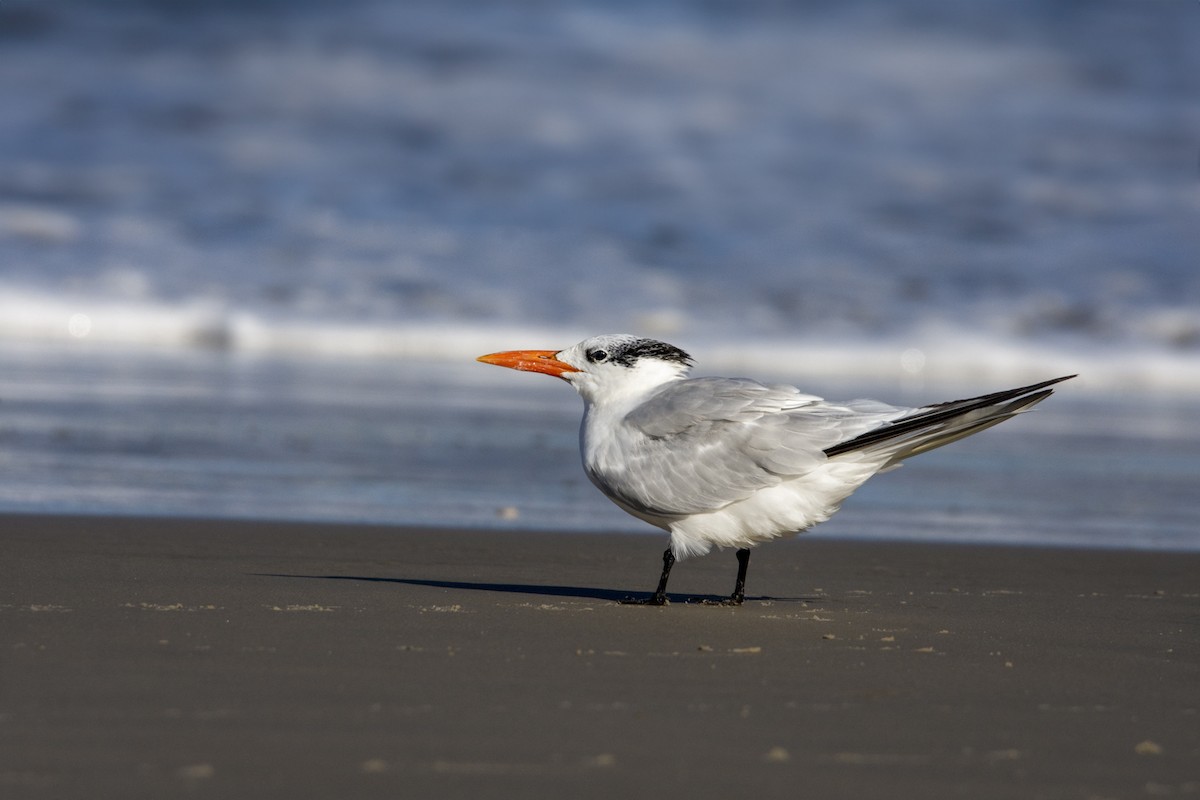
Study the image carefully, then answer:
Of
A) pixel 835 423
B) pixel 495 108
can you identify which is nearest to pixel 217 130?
pixel 495 108

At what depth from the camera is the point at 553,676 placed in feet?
10.0

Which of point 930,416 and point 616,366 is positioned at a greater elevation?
point 616,366

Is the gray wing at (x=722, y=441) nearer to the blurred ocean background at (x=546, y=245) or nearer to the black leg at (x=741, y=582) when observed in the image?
the black leg at (x=741, y=582)

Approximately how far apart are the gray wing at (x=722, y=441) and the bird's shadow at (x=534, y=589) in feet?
1.02

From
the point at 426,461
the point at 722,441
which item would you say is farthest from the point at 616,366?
the point at 426,461

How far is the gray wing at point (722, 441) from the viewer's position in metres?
4.18

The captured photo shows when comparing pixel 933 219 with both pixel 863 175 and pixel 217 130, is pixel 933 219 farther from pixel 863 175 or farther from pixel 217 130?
pixel 217 130

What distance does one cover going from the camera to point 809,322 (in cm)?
1300

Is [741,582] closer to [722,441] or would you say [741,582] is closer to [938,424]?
[722,441]

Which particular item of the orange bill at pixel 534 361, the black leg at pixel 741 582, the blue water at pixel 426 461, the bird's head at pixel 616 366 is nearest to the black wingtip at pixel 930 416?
the black leg at pixel 741 582

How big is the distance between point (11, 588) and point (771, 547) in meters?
2.76

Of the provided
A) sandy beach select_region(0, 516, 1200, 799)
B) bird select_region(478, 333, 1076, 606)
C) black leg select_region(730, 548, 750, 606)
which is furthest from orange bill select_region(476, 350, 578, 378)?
black leg select_region(730, 548, 750, 606)

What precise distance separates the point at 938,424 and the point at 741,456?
22.1 inches

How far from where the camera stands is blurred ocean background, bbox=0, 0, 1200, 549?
6.77m
